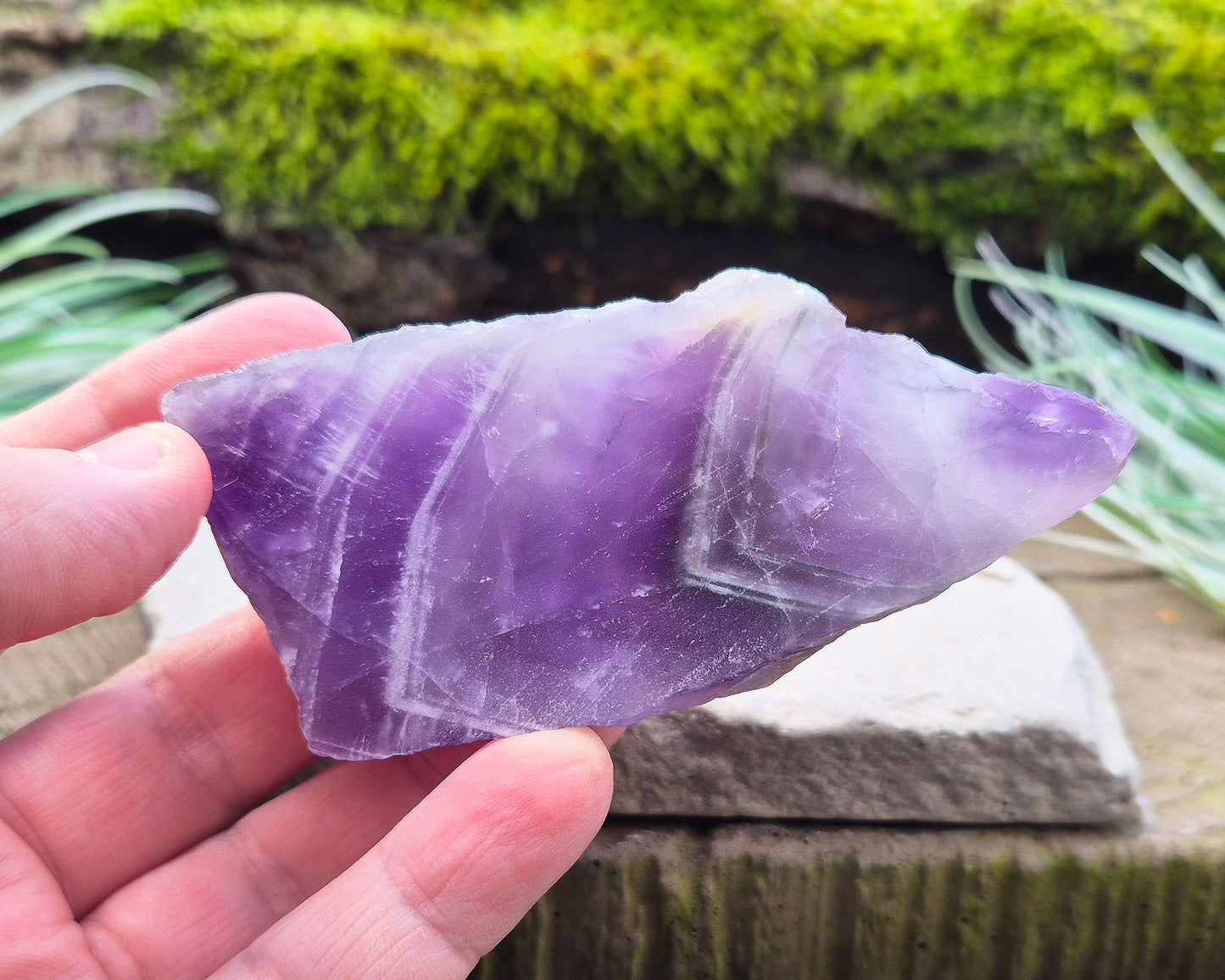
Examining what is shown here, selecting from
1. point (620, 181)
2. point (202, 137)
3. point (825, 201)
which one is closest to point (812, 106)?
point (825, 201)

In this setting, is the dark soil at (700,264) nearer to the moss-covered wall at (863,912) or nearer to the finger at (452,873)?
the moss-covered wall at (863,912)

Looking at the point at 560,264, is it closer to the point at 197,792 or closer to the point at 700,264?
the point at 700,264

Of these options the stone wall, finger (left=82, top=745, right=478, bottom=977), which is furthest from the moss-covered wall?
the stone wall

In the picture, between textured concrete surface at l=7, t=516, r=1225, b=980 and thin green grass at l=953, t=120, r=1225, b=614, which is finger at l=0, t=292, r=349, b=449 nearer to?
textured concrete surface at l=7, t=516, r=1225, b=980

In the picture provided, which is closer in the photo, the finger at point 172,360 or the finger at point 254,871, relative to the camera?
the finger at point 254,871

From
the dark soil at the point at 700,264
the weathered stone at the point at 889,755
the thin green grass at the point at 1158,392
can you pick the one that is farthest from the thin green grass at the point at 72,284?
the thin green grass at the point at 1158,392

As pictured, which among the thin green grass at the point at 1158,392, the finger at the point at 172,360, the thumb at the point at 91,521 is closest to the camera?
the thumb at the point at 91,521

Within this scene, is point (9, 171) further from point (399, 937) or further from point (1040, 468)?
point (1040, 468)

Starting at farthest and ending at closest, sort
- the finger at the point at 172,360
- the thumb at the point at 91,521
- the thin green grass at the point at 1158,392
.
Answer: the thin green grass at the point at 1158,392, the finger at the point at 172,360, the thumb at the point at 91,521
